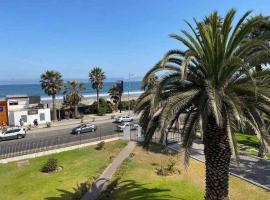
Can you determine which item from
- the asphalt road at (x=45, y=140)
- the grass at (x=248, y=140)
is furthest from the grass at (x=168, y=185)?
the asphalt road at (x=45, y=140)

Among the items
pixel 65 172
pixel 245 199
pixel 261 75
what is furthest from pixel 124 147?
pixel 261 75

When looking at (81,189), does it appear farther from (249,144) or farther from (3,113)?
(3,113)

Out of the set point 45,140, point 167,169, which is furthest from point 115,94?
point 167,169

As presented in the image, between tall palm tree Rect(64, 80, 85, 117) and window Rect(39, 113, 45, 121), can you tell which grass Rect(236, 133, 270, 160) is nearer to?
tall palm tree Rect(64, 80, 85, 117)

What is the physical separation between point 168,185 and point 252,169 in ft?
27.9

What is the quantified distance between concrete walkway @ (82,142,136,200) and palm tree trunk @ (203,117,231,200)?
29.6 feet

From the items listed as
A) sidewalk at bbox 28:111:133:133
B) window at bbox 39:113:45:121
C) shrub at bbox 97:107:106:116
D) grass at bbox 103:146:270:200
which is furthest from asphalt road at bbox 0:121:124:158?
grass at bbox 103:146:270:200

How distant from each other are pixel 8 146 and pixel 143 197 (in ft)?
85.1

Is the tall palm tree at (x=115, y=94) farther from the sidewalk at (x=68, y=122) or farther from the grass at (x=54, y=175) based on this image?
the grass at (x=54, y=175)

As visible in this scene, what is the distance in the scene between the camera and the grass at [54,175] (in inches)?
918

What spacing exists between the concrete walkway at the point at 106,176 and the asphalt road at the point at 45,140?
881cm

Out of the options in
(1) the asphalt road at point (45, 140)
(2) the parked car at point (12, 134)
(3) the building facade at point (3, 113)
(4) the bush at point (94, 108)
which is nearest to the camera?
(1) the asphalt road at point (45, 140)

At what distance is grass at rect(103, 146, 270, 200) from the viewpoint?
21016 millimetres

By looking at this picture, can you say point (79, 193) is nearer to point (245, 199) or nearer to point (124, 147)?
point (245, 199)
